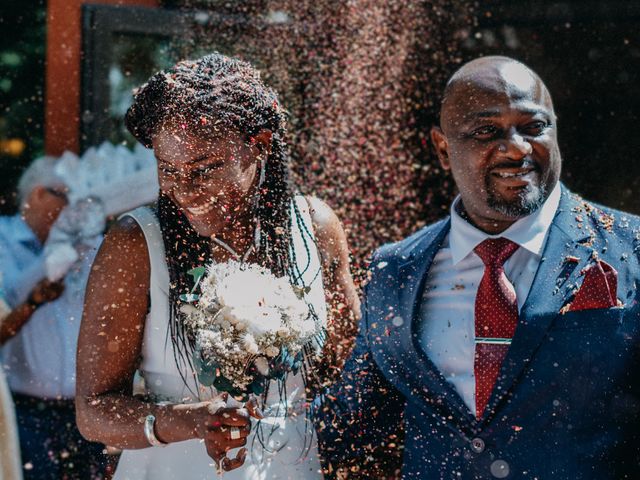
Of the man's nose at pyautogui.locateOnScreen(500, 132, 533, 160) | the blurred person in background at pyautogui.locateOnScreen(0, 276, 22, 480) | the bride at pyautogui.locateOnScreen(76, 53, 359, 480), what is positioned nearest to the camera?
the man's nose at pyautogui.locateOnScreen(500, 132, 533, 160)

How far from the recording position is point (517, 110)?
2.75m

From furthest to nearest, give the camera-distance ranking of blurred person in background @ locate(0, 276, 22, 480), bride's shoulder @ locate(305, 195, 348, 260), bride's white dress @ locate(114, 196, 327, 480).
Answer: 1. blurred person in background @ locate(0, 276, 22, 480)
2. bride's shoulder @ locate(305, 195, 348, 260)
3. bride's white dress @ locate(114, 196, 327, 480)

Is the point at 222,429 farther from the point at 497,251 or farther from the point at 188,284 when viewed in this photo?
the point at 497,251

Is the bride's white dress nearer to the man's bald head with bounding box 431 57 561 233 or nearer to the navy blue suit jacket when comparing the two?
the navy blue suit jacket

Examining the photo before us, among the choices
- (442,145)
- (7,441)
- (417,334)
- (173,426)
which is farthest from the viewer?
(7,441)

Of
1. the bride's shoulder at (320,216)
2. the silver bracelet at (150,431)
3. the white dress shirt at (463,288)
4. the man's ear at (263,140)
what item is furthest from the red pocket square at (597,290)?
the silver bracelet at (150,431)

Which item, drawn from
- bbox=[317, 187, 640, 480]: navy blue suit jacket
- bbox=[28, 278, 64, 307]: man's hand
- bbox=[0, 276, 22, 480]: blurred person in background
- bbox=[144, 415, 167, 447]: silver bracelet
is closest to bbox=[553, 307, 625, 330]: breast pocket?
bbox=[317, 187, 640, 480]: navy blue suit jacket

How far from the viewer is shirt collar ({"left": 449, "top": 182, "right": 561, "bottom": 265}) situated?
108 inches

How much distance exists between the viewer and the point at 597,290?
252 centimetres

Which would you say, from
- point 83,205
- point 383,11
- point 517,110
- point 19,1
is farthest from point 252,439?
point 19,1

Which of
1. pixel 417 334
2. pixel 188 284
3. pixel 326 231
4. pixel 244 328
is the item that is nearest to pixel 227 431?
pixel 244 328

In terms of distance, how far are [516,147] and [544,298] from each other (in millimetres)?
498

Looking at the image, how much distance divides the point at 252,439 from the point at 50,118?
10.3 feet

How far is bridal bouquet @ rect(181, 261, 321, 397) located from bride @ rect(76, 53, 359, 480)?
0.42ft
